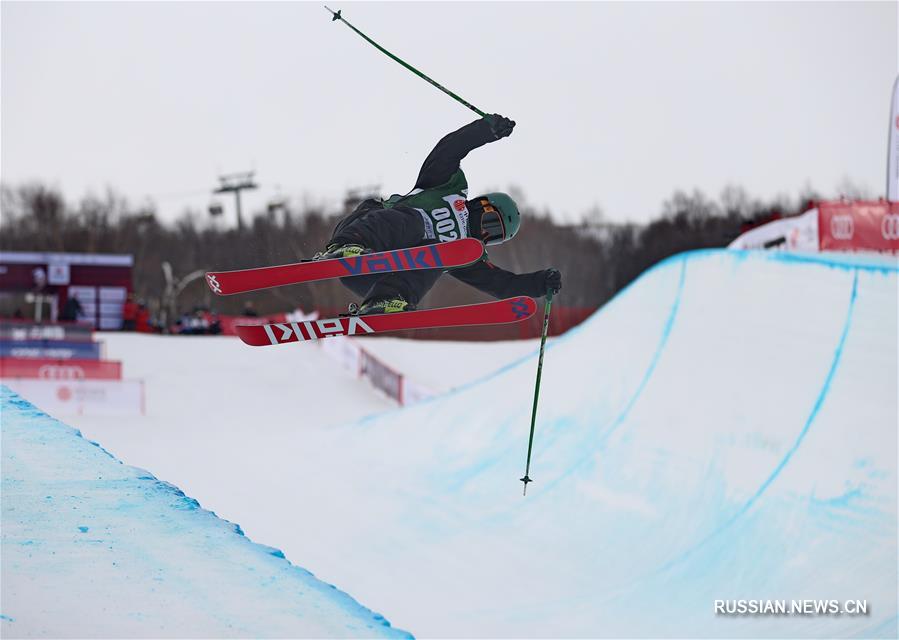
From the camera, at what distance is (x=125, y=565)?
5699 mm

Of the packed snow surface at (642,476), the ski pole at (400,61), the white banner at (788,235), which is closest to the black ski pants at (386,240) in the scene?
the ski pole at (400,61)

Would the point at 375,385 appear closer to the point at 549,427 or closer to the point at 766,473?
the point at 549,427

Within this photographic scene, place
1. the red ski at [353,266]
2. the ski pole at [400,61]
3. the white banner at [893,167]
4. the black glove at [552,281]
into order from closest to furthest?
the red ski at [353,266]
the ski pole at [400,61]
the black glove at [552,281]
the white banner at [893,167]

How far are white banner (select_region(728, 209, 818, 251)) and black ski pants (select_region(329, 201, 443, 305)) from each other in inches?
480

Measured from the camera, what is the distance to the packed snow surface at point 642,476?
8492 millimetres

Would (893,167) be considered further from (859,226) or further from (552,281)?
(552,281)

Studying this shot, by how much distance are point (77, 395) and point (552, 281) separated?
14497 mm

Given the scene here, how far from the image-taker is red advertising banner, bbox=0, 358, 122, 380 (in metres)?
18.9

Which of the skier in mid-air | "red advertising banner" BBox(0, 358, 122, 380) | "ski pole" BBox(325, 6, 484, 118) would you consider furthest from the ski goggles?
"red advertising banner" BBox(0, 358, 122, 380)

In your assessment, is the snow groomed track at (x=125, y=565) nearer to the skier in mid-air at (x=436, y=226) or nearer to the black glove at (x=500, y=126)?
the skier in mid-air at (x=436, y=226)

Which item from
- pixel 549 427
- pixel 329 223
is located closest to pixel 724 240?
pixel 549 427

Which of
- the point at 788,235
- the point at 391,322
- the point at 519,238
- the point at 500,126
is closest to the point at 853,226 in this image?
the point at 788,235

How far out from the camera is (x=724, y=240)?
40.0 meters

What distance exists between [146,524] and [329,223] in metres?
2.14
